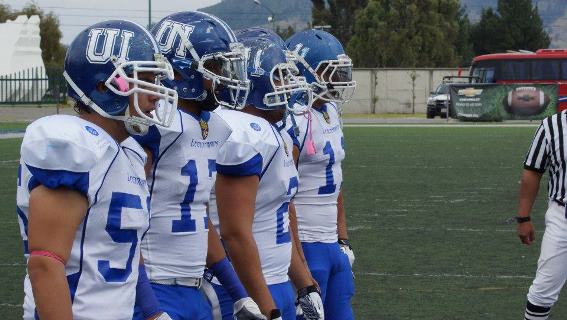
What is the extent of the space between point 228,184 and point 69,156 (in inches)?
45.2

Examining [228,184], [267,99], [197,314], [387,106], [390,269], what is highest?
[267,99]

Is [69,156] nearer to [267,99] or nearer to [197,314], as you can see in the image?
[197,314]

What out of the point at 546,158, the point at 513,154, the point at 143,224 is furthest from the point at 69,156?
the point at 513,154

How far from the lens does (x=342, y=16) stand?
66.8m

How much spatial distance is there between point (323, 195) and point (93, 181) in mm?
2295

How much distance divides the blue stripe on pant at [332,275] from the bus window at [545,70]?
30.6 metres

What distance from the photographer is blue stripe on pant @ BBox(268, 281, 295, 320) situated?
4070 millimetres

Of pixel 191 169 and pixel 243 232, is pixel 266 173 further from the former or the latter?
pixel 191 169

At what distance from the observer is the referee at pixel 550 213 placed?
5.80 m

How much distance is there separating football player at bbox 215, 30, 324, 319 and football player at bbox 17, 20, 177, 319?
2.25 ft

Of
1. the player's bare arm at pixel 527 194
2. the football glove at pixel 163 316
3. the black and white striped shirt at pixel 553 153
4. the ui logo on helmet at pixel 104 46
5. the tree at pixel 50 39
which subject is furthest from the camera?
the tree at pixel 50 39

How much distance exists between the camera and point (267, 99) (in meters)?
4.14

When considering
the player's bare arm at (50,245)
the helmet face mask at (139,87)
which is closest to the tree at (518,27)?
the helmet face mask at (139,87)

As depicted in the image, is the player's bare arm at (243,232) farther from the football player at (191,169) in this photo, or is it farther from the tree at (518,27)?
the tree at (518,27)
